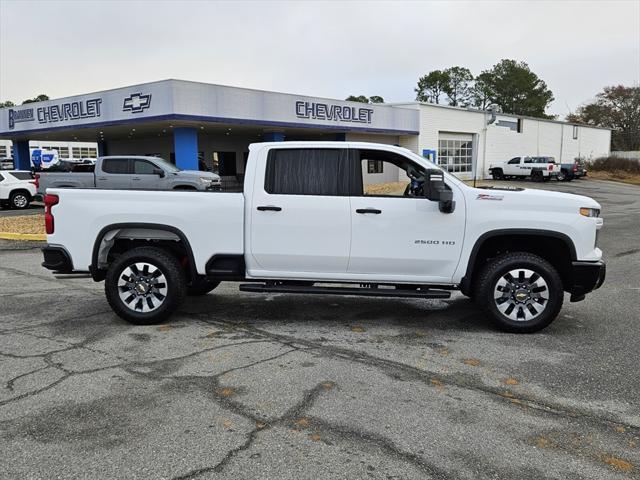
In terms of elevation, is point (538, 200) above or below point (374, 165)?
below

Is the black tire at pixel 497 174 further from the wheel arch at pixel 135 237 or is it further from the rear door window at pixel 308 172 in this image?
the wheel arch at pixel 135 237

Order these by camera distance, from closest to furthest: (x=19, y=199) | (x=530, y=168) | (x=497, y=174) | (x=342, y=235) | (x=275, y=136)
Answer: (x=342, y=235)
(x=19, y=199)
(x=275, y=136)
(x=530, y=168)
(x=497, y=174)

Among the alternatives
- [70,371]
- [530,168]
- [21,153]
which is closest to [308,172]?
[70,371]

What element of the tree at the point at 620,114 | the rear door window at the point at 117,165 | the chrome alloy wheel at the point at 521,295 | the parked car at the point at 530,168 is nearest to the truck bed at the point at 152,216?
the chrome alloy wheel at the point at 521,295

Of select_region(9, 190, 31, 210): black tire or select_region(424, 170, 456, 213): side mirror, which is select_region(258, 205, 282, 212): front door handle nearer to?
select_region(424, 170, 456, 213): side mirror

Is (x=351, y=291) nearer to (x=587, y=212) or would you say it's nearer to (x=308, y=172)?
(x=308, y=172)

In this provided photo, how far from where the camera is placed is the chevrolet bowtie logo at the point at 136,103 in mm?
24219

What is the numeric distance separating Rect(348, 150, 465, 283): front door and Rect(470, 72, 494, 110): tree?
86.3 m

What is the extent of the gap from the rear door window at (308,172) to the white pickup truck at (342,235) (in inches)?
0.5

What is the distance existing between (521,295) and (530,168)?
3514 centimetres

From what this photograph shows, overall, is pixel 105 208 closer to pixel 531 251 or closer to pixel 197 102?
pixel 531 251

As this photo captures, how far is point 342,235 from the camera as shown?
5.69 m

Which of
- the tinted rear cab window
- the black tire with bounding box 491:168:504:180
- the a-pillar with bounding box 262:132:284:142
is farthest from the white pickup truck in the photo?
the black tire with bounding box 491:168:504:180

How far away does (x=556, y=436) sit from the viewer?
11.5ft
